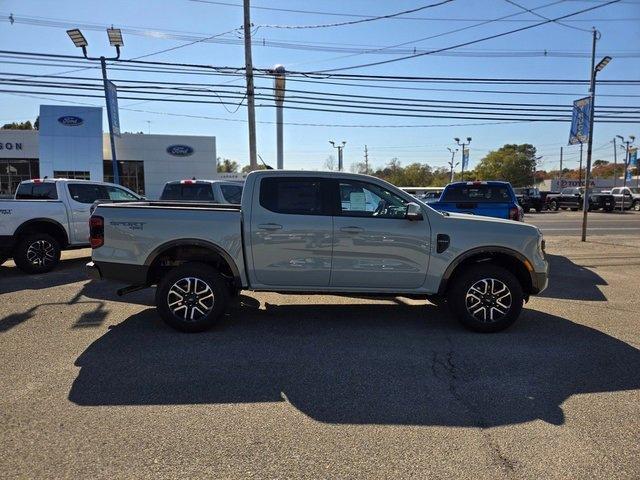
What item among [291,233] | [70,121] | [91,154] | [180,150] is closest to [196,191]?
[291,233]

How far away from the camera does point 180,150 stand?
38656 mm

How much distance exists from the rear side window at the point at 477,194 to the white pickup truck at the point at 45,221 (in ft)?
27.1

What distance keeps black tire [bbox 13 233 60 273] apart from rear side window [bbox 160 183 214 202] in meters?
2.78

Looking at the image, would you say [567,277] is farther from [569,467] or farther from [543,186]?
[543,186]

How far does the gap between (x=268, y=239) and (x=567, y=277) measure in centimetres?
683

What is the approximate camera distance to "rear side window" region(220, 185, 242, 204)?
11.6 meters

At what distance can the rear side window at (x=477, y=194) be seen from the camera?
11.1 meters

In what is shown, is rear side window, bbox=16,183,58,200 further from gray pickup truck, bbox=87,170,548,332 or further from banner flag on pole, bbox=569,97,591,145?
banner flag on pole, bbox=569,97,591,145

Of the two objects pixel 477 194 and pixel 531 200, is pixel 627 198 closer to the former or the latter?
pixel 531 200

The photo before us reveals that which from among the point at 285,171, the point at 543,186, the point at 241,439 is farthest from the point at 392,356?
the point at 543,186

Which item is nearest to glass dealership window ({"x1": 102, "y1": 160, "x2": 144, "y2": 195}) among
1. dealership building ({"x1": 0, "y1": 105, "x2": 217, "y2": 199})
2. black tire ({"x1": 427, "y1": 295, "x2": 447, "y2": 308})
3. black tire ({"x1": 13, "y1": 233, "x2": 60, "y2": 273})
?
dealership building ({"x1": 0, "y1": 105, "x2": 217, "y2": 199})

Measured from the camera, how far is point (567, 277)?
935cm

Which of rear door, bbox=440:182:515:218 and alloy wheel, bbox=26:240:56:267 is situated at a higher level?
rear door, bbox=440:182:515:218

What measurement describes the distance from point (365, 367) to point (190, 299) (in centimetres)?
224
